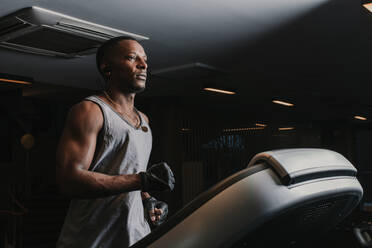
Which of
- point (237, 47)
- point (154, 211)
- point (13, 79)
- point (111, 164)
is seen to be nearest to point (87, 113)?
point (111, 164)

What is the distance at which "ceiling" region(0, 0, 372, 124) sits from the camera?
356cm

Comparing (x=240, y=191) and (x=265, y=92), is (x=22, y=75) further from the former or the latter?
(x=240, y=191)

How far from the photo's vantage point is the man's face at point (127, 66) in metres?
1.37

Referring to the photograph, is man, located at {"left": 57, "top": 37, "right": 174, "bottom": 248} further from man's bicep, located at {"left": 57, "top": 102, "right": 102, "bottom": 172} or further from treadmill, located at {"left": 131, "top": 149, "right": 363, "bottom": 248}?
treadmill, located at {"left": 131, "top": 149, "right": 363, "bottom": 248}

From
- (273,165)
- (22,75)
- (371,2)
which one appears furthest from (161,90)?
(273,165)

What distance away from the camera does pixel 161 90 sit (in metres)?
7.70

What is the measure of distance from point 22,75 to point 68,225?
17.7ft

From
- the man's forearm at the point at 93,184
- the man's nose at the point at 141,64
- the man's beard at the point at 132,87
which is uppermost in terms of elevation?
the man's nose at the point at 141,64

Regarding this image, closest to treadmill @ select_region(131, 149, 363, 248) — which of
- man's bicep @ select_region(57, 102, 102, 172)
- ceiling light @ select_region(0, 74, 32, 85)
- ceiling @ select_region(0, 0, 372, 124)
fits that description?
man's bicep @ select_region(57, 102, 102, 172)

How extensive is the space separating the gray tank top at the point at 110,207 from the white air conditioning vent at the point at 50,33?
8.15 feet

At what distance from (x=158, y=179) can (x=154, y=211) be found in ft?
1.39

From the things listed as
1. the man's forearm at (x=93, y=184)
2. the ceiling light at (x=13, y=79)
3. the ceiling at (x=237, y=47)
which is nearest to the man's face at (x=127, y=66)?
the man's forearm at (x=93, y=184)

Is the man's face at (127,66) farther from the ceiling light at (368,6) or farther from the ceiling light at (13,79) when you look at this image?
the ceiling light at (13,79)

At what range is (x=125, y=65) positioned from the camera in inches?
53.8
